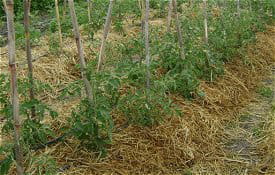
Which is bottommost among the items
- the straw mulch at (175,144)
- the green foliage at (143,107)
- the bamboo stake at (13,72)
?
the straw mulch at (175,144)

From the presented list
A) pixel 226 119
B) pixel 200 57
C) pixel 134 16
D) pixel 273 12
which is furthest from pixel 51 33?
pixel 273 12

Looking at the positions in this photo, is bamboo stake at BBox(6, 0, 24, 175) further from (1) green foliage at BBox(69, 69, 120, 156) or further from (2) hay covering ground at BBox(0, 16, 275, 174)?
(2) hay covering ground at BBox(0, 16, 275, 174)

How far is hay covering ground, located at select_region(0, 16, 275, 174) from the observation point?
3172 millimetres

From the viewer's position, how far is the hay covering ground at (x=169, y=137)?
3.17 meters

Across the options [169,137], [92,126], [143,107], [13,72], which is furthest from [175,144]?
[13,72]

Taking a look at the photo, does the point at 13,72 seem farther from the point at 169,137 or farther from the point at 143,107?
the point at 169,137

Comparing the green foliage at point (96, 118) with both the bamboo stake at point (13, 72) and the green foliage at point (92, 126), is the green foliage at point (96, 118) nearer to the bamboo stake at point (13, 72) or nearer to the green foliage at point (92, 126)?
the green foliage at point (92, 126)

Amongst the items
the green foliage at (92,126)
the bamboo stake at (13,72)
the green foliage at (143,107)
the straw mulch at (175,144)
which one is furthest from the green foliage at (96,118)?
the bamboo stake at (13,72)

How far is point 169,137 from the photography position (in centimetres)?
358

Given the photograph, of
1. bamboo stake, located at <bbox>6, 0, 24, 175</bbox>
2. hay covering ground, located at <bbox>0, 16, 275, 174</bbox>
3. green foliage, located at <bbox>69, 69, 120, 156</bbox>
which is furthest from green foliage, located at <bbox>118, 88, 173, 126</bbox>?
bamboo stake, located at <bbox>6, 0, 24, 175</bbox>

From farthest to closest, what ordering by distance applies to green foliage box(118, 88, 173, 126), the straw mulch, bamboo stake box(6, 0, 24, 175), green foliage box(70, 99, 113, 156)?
green foliage box(118, 88, 173, 126)
the straw mulch
green foliage box(70, 99, 113, 156)
bamboo stake box(6, 0, 24, 175)

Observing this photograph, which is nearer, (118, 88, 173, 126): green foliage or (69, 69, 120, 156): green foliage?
(69, 69, 120, 156): green foliage

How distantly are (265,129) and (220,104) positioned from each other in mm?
658

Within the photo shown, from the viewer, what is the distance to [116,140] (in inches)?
133
